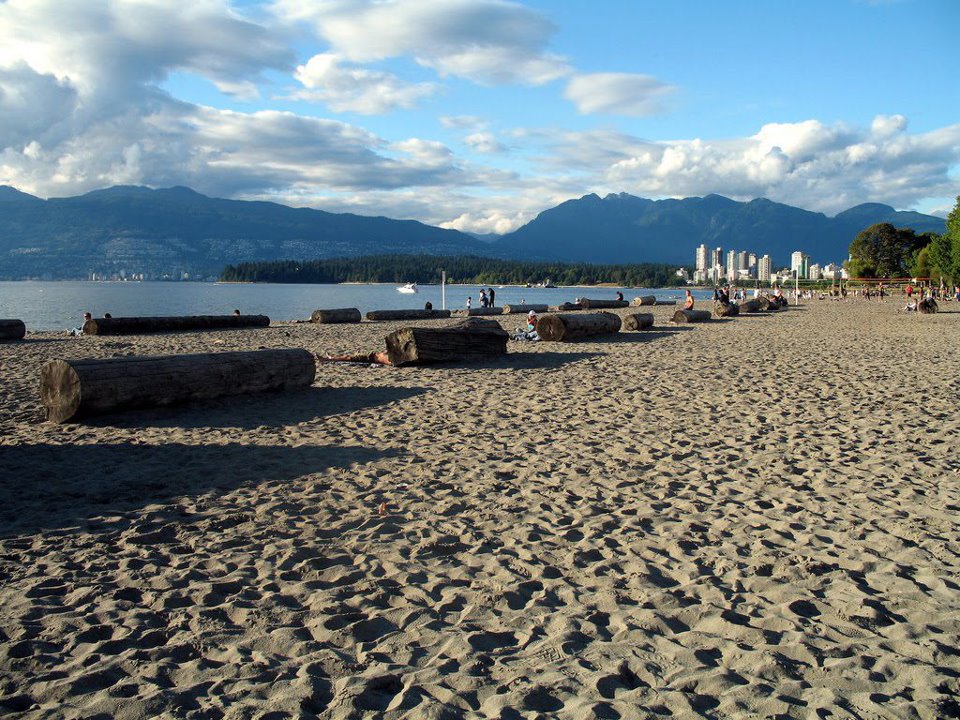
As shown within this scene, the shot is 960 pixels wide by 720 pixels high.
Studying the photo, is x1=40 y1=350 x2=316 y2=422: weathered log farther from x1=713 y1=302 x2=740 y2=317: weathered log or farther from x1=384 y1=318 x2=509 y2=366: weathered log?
x1=713 y1=302 x2=740 y2=317: weathered log

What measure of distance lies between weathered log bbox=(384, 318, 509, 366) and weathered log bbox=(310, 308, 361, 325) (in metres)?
20.3

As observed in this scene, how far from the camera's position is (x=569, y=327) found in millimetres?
21391

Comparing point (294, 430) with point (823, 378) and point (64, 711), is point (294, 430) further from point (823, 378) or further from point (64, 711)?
point (823, 378)

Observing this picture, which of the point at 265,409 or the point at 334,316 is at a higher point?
the point at 334,316

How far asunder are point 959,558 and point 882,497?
135 cm

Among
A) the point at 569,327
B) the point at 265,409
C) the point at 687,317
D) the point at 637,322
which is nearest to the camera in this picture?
the point at 265,409

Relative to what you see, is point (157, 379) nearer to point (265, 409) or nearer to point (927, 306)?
point (265, 409)

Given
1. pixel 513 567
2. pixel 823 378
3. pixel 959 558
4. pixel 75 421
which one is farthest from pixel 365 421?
pixel 823 378

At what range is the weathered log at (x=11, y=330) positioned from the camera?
77.9 feet

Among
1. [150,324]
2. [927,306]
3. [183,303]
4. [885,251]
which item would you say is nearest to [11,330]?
[150,324]

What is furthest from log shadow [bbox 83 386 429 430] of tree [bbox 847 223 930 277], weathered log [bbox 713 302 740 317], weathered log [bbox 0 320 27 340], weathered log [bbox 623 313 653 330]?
tree [bbox 847 223 930 277]

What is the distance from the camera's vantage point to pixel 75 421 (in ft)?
29.9

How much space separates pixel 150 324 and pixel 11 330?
4679mm

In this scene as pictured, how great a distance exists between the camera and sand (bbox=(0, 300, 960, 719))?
3.21m
